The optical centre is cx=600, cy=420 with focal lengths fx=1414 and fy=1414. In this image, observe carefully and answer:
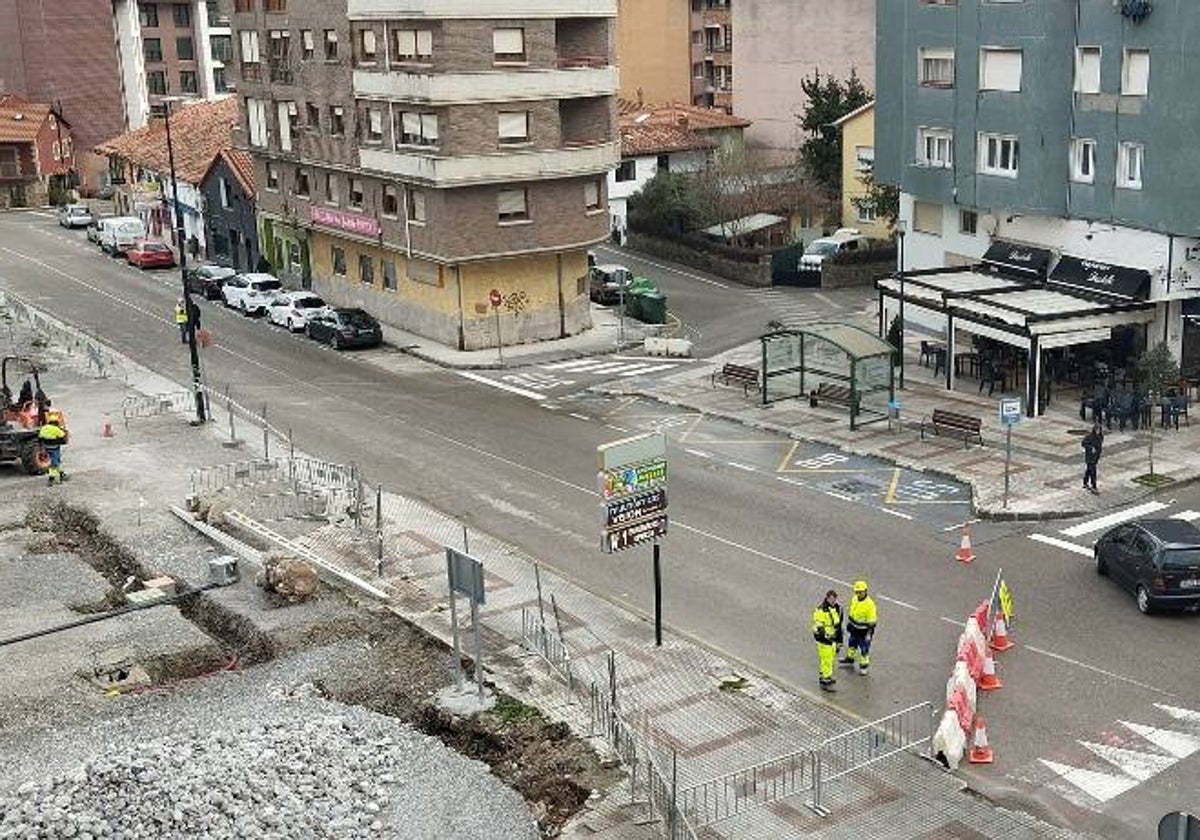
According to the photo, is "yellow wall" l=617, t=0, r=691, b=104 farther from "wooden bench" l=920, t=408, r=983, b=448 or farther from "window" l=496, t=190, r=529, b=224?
"wooden bench" l=920, t=408, r=983, b=448

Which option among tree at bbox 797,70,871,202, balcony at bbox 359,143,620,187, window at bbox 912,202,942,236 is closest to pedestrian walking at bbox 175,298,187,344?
balcony at bbox 359,143,620,187

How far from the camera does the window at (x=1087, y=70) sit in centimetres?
3678

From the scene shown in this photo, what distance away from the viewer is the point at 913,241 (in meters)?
45.6

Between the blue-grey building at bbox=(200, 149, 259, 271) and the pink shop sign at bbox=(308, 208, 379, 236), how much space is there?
8.40m

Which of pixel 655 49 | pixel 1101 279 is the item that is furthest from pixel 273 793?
pixel 655 49

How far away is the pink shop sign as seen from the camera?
5066 cm

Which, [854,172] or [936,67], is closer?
[936,67]

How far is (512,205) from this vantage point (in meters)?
46.5

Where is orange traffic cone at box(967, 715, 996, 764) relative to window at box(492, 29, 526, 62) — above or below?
below

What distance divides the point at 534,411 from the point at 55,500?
12946 millimetres

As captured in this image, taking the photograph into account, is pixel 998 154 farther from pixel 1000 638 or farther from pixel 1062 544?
pixel 1000 638

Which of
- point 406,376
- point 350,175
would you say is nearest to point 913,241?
point 406,376

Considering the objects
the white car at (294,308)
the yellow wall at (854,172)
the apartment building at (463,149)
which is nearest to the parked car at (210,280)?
the white car at (294,308)

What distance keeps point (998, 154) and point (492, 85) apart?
1566 centimetres
